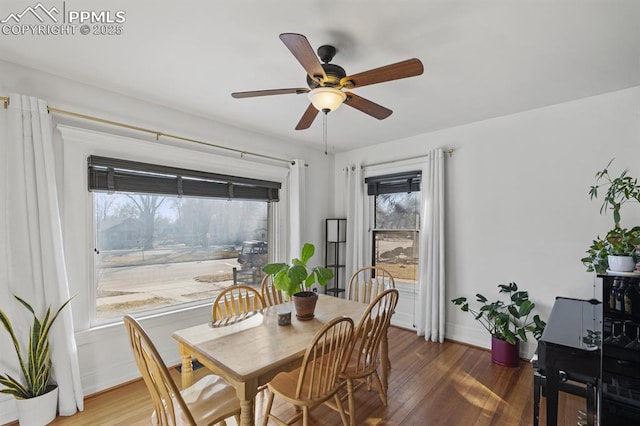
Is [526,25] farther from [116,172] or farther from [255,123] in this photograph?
[116,172]

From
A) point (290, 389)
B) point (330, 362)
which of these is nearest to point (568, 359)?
point (330, 362)

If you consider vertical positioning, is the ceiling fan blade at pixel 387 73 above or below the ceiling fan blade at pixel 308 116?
above

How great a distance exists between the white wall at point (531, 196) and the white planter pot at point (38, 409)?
3.72m

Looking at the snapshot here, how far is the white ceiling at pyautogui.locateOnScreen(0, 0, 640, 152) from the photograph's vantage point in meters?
1.58

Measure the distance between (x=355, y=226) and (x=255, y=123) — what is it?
6.67 ft

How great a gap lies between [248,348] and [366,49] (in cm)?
201

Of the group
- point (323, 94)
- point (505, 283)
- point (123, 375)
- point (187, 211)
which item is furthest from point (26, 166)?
point (505, 283)

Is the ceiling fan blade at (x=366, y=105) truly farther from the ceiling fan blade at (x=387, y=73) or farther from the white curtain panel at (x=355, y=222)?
the white curtain panel at (x=355, y=222)

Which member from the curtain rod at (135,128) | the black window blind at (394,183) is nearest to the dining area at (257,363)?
the curtain rod at (135,128)

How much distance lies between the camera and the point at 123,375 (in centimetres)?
256

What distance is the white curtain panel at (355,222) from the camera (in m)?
4.27

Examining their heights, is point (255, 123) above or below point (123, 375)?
above

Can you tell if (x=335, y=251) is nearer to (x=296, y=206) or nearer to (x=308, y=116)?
(x=296, y=206)

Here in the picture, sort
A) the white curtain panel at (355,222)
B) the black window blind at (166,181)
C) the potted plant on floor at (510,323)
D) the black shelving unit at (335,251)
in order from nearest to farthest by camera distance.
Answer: the black window blind at (166,181) < the potted plant on floor at (510,323) < the white curtain panel at (355,222) < the black shelving unit at (335,251)
